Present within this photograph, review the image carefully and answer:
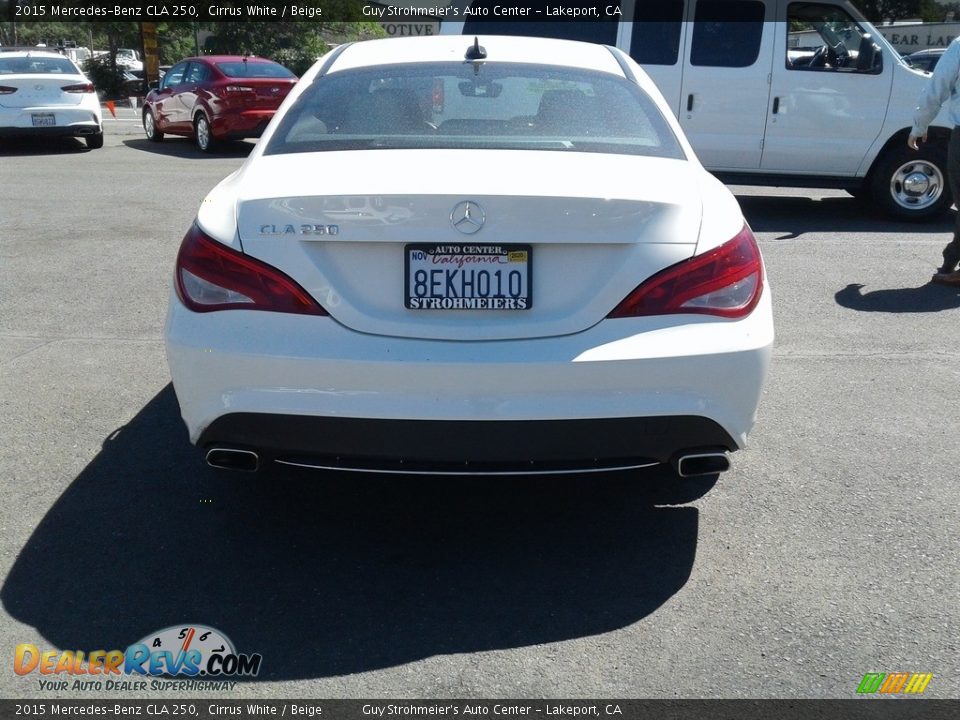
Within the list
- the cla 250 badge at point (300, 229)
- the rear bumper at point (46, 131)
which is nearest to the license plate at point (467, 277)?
the cla 250 badge at point (300, 229)

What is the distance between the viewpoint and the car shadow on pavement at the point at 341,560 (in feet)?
10.5

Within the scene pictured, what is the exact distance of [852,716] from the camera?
2.84 m

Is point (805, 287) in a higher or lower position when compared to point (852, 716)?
lower

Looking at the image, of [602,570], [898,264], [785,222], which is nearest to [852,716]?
[602,570]

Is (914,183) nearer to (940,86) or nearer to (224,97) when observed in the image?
(940,86)

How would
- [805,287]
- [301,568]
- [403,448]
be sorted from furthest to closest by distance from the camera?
[805,287]
[301,568]
[403,448]

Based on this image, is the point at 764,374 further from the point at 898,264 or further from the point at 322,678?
the point at 898,264

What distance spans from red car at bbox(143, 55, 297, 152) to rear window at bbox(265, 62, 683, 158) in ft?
40.0

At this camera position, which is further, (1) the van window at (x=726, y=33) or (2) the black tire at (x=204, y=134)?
(2) the black tire at (x=204, y=134)

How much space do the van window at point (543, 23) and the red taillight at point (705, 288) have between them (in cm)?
735

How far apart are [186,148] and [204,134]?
4.42 ft

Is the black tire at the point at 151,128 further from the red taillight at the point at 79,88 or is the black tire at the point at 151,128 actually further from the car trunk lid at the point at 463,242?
the car trunk lid at the point at 463,242

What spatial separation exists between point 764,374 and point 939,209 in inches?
307

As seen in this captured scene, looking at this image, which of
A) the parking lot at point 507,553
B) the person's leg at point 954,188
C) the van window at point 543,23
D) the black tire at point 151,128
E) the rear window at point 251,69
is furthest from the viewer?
the black tire at point 151,128
